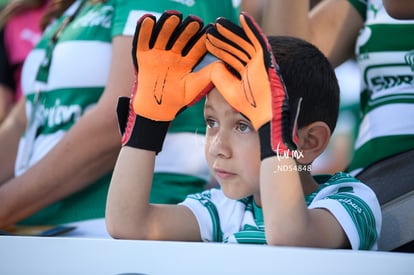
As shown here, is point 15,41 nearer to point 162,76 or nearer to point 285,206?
point 162,76

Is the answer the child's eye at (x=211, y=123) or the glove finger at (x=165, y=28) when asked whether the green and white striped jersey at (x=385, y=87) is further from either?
the glove finger at (x=165, y=28)

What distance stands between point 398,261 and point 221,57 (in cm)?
53

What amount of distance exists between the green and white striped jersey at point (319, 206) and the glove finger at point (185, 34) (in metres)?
0.34

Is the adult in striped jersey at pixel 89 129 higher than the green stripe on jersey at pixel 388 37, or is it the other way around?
the green stripe on jersey at pixel 388 37

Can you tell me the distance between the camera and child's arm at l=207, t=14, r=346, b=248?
1.24m

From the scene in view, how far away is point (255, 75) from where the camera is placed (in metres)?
1.27

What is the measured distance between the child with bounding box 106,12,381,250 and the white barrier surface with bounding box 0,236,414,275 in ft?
0.68

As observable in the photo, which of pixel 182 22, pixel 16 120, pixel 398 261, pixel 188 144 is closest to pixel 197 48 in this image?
pixel 182 22

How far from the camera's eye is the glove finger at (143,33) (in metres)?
1.42

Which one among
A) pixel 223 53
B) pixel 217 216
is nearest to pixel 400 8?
pixel 223 53

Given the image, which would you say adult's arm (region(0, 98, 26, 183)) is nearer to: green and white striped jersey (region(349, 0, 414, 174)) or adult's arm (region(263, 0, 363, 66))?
adult's arm (region(263, 0, 363, 66))

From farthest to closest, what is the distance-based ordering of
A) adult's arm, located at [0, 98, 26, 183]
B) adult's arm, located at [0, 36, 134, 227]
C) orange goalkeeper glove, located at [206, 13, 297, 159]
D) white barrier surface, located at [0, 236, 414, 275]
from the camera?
1. adult's arm, located at [0, 98, 26, 183]
2. adult's arm, located at [0, 36, 134, 227]
3. orange goalkeeper glove, located at [206, 13, 297, 159]
4. white barrier surface, located at [0, 236, 414, 275]

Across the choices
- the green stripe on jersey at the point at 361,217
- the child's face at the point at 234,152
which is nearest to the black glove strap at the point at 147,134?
the child's face at the point at 234,152

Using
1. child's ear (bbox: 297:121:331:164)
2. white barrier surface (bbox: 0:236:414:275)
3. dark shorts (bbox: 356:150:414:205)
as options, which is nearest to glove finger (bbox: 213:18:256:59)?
child's ear (bbox: 297:121:331:164)
